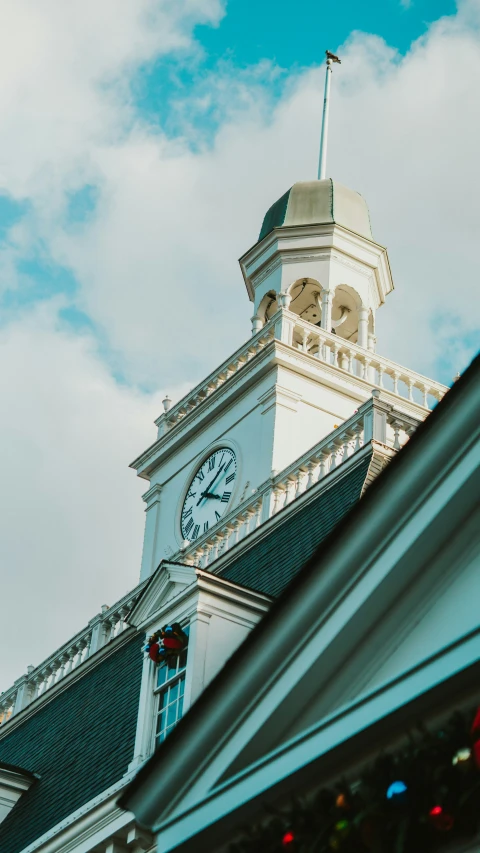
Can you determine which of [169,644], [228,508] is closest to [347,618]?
[169,644]

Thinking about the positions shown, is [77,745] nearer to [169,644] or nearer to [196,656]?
[169,644]

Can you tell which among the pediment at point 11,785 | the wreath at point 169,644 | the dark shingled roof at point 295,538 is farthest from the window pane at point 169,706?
the pediment at point 11,785

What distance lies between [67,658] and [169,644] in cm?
875

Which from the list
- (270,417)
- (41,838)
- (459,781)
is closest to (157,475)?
(270,417)

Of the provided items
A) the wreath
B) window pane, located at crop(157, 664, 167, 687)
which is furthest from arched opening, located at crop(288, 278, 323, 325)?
the wreath

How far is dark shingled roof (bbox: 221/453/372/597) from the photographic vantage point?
55.2ft

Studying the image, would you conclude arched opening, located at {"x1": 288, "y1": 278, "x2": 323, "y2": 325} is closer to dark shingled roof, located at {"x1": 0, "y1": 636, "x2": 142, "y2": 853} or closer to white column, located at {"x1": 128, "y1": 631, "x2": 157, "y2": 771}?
dark shingled roof, located at {"x1": 0, "y1": 636, "x2": 142, "y2": 853}

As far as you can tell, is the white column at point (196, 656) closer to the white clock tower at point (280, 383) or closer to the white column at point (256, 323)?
the white clock tower at point (280, 383)

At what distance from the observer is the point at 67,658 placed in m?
22.6

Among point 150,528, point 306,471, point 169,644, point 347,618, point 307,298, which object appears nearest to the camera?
point 347,618

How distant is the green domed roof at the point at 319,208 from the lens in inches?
1313

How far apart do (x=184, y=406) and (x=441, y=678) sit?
2171 cm

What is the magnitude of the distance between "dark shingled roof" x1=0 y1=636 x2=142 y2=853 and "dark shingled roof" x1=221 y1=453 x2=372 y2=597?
5.94 ft

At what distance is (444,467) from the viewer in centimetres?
993
